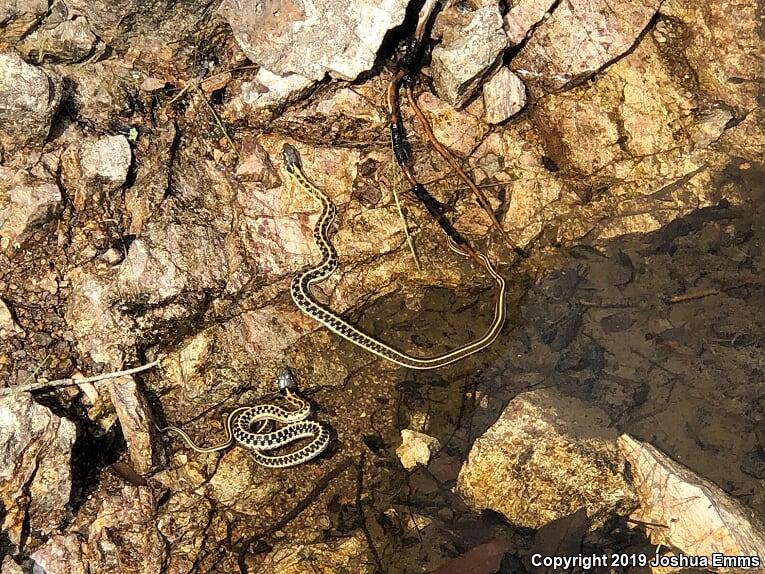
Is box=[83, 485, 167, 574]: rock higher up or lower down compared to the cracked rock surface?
lower down

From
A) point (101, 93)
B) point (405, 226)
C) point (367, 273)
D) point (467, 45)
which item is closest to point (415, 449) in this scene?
point (367, 273)

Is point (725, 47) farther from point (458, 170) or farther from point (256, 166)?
point (256, 166)

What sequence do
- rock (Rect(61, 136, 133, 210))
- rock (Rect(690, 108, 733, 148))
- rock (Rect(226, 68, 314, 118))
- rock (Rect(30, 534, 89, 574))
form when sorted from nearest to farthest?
rock (Rect(30, 534, 89, 574)) → rock (Rect(61, 136, 133, 210)) → rock (Rect(226, 68, 314, 118)) → rock (Rect(690, 108, 733, 148))

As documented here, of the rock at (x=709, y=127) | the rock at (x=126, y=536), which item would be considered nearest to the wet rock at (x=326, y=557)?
the rock at (x=126, y=536)

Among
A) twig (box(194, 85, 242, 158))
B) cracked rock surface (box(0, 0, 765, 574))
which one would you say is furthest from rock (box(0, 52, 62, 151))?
twig (box(194, 85, 242, 158))

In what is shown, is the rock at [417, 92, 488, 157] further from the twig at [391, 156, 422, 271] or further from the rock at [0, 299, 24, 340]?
the rock at [0, 299, 24, 340]

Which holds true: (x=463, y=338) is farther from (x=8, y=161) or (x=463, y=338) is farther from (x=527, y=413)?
(x=8, y=161)
